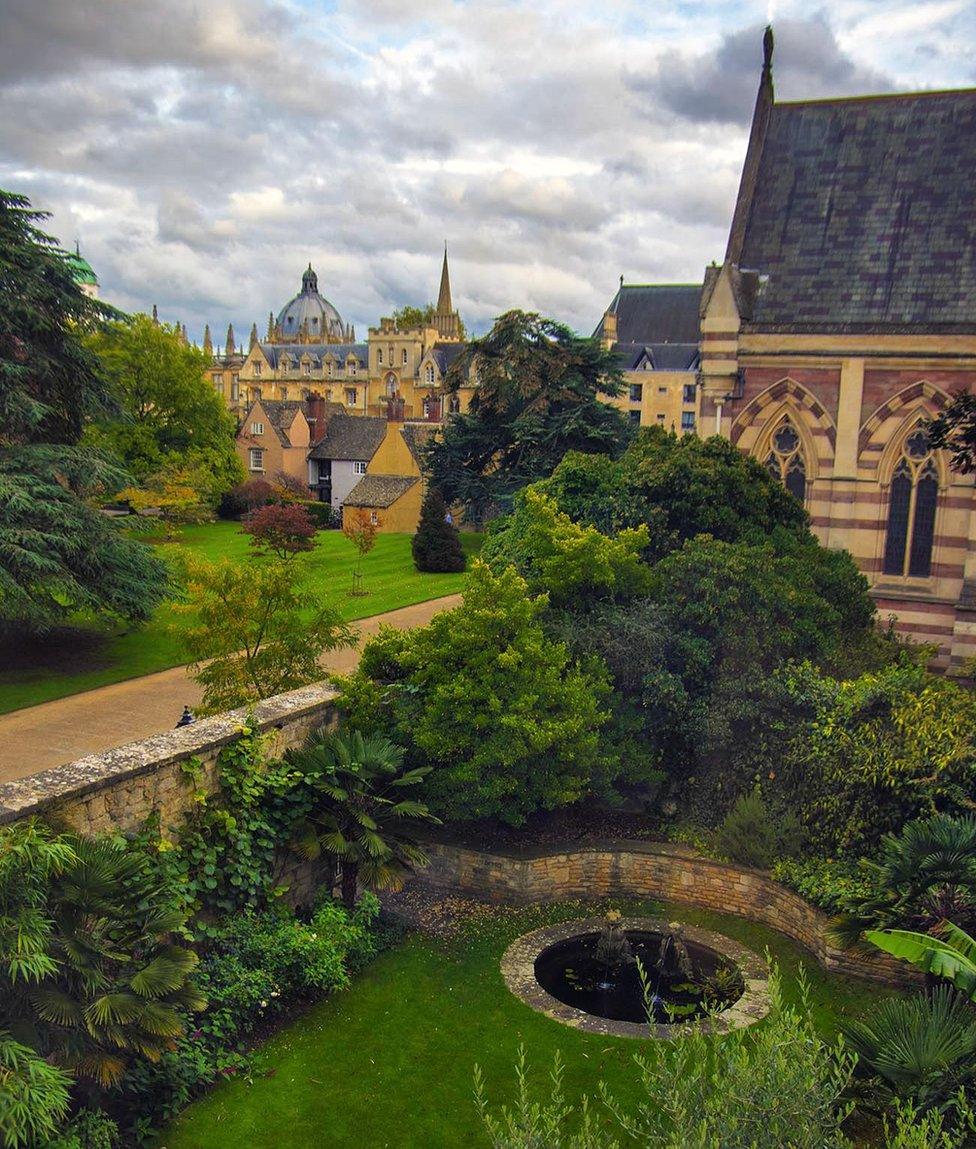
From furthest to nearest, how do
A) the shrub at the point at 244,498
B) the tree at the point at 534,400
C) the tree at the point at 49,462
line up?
the shrub at the point at 244,498 → the tree at the point at 534,400 → the tree at the point at 49,462

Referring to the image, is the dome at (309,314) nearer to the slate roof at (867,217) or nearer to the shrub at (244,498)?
the shrub at (244,498)

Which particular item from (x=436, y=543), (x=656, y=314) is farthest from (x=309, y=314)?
(x=436, y=543)

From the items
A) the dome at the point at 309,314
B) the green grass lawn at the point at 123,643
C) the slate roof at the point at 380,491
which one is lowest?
the green grass lawn at the point at 123,643

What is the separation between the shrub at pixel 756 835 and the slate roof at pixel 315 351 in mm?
137126

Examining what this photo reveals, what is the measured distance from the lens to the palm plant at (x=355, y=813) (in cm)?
1293

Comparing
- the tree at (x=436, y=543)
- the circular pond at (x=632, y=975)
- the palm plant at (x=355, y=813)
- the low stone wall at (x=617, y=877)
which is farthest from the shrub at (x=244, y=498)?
the circular pond at (x=632, y=975)

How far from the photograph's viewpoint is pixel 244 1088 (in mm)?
10383

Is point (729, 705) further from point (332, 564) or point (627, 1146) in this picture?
point (332, 564)

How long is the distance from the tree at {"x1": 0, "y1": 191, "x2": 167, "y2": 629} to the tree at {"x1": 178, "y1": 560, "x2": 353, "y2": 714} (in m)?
5.72

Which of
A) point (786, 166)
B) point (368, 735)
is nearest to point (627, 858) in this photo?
point (368, 735)

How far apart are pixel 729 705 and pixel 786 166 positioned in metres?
18.5

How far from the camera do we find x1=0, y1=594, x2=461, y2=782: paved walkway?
17.4 m

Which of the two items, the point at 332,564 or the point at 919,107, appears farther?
the point at 332,564

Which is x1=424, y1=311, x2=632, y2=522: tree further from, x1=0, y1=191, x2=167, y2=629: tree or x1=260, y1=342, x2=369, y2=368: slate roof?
x1=260, y1=342, x2=369, y2=368: slate roof
